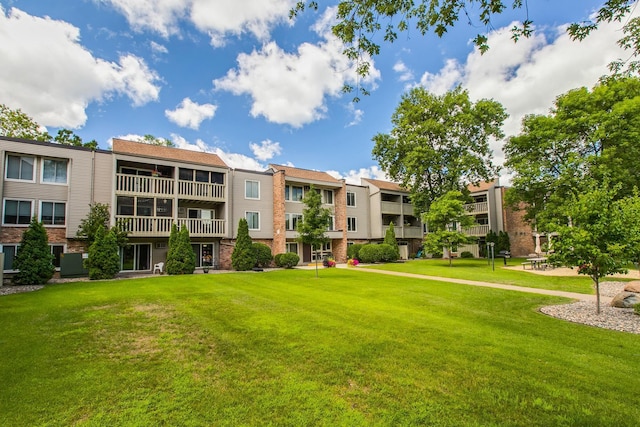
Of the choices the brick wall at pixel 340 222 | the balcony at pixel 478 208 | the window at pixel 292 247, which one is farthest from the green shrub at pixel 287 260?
the balcony at pixel 478 208

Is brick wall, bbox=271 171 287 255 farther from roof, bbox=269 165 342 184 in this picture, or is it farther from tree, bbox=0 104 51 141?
tree, bbox=0 104 51 141

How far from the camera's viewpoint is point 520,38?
4.73 metres

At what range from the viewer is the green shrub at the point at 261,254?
22.6 meters

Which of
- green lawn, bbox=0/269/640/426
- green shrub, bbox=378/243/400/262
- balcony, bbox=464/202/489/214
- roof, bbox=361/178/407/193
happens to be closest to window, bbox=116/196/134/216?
green lawn, bbox=0/269/640/426

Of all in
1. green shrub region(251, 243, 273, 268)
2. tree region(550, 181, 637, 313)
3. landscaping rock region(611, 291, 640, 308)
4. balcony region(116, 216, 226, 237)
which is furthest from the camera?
green shrub region(251, 243, 273, 268)

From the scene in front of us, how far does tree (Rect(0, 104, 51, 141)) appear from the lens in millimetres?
25859

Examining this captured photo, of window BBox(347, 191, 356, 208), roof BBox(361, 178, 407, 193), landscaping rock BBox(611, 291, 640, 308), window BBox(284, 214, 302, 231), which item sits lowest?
landscaping rock BBox(611, 291, 640, 308)

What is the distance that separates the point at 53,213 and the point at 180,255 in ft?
24.3

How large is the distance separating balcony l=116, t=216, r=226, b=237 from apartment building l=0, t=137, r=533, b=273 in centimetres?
6

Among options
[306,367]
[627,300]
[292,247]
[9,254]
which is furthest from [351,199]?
[306,367]

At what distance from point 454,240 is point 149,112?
80.5 feet

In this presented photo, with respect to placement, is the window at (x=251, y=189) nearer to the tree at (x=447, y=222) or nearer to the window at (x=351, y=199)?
the window at (x=351, y=199)

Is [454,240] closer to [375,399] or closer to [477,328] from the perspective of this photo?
[477,328]

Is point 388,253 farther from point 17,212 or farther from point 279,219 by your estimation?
point 17,212
